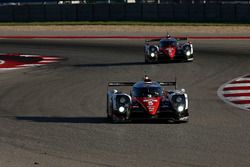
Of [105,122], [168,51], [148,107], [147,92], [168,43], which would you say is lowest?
[168,51]

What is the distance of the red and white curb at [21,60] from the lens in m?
35.2

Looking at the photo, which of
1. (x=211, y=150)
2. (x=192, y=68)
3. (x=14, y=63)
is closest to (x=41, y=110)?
(x=211, y=150)

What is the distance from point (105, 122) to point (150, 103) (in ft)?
4.06

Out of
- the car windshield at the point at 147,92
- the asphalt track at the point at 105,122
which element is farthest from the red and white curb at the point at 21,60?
the car windshield at the point at 147,92

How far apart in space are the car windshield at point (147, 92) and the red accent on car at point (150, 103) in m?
0.20

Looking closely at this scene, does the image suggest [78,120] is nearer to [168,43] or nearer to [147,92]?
[147,92]

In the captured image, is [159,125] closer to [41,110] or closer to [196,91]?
[41,110]

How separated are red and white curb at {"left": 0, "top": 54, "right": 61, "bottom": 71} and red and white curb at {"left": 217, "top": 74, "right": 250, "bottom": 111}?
11017 mm

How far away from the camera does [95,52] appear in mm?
40938

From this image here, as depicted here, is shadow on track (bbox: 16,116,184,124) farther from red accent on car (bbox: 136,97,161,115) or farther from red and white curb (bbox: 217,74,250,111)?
red and white curb (bbox: 217,74,250,111)

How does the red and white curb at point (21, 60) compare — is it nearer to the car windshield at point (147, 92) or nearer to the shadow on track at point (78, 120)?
the shadow on track at point (78, 120)

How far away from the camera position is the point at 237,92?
25.2 metres

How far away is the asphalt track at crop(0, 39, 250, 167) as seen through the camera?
1462cm

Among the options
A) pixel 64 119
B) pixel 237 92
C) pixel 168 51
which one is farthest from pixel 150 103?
pixel 168 51
